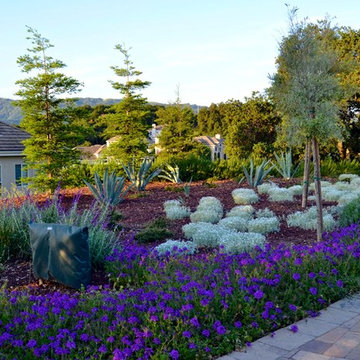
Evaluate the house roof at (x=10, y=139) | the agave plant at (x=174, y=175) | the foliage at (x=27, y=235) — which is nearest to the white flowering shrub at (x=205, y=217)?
the foliage at (x=27, y=235)

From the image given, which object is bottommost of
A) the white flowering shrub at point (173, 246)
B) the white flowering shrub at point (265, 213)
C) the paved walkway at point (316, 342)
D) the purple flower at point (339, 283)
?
the paved walkway at point (316, 342)

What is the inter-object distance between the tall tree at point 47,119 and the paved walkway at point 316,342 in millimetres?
9636

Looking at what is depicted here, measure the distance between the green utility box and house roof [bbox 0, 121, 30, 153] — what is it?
748 inches

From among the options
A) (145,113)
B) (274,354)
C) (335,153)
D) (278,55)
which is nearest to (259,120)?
(335,153)

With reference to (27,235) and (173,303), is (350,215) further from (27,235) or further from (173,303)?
(27,235)

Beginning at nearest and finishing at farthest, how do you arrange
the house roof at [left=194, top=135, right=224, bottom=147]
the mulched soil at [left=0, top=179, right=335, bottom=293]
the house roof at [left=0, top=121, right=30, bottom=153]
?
the mulched soil at [left=0, top=179, right=335, bottom=293], the house roof at [left=0, top=121, right=30, bottom=153], the house roof at [left=194, top=135, right=224, bottom=147]

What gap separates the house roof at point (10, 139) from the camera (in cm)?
2320

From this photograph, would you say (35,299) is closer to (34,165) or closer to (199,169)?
(34,165)

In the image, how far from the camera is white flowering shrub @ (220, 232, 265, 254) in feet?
18.2

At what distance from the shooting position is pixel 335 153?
80.5 feet

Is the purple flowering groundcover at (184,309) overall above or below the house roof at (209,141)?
below

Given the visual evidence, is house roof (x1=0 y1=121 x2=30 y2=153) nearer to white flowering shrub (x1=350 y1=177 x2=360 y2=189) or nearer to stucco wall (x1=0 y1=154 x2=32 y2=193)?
stucco wall (x1=0 y1=154 x2=32 y2=193)

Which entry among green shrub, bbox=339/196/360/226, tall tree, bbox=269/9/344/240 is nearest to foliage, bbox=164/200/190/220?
tall tree, bbox=269/9/344/240

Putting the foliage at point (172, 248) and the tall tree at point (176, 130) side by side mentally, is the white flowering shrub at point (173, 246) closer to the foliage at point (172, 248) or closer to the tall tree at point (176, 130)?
the foliage at point (172, 248)
